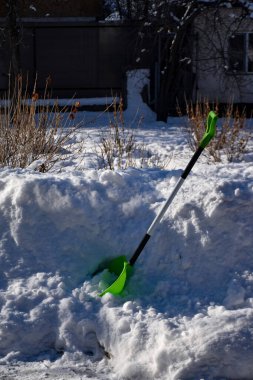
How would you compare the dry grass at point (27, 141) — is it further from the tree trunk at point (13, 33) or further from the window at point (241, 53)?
the window at point (241, 53)

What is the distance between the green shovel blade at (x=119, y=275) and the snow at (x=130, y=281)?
0.18ft

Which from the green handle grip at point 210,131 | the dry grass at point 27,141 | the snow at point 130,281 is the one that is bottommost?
the snow at point 130,281

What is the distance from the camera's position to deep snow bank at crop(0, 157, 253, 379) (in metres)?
3.89

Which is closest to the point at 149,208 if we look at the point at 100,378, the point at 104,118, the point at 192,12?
the point at 100,378

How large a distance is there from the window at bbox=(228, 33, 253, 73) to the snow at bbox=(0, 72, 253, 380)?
13.0 meters

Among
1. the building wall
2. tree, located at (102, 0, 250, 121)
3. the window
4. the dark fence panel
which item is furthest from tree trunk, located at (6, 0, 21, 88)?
the window

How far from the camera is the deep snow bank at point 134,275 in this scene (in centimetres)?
389

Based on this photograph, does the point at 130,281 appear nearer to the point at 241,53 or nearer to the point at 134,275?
the point at 134,275

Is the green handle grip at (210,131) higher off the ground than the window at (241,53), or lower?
lower

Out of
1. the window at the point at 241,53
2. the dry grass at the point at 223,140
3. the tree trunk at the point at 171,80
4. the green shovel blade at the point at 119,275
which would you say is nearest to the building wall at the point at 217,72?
the window at the point at 241,53

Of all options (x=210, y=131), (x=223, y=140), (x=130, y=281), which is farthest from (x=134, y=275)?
(x=223, y=140)

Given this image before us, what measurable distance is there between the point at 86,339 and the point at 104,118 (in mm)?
12461

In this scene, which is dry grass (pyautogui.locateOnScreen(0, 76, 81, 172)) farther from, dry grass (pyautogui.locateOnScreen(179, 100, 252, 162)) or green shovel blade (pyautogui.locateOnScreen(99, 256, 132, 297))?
dry grass (pyautogui.locateOnScreen(179, 100, 252, 162))

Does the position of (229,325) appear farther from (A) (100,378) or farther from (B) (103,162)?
(B) (103,162)
